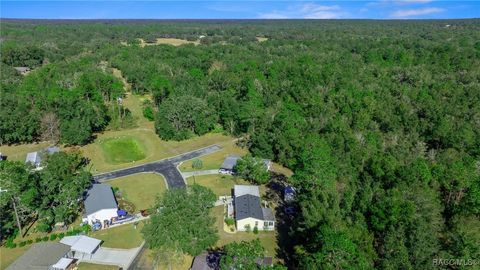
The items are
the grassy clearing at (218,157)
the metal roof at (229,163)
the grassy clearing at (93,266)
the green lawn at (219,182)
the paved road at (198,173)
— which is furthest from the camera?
the grassy clearing at (218,157)

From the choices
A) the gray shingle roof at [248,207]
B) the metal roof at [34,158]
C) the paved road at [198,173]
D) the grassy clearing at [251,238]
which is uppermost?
the metal roof at [34,158]

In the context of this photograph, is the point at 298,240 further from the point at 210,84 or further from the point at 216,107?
the point at 210,84

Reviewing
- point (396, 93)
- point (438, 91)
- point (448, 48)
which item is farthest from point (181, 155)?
point (448, 48)

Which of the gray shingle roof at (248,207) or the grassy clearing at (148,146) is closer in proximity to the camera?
the gray shingle roof at (248,207)

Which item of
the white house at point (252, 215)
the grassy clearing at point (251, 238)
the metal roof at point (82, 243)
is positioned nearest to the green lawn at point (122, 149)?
the metal roof at point (82, 243)

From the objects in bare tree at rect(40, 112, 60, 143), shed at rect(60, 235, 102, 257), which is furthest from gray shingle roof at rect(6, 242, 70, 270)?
bare tree at rect(40, 112, 60, 143)

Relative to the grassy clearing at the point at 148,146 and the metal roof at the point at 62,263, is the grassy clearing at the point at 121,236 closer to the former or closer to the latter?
the metal roof at the point at 62,263

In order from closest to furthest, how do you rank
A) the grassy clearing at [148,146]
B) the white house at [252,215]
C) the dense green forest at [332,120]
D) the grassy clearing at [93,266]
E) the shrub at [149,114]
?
the dense green forest at [332,120]
the grassy clearing at [93,266]
the white house at [252,215]
the grassy clearing at [148,146]
the shrub at [149,114]
